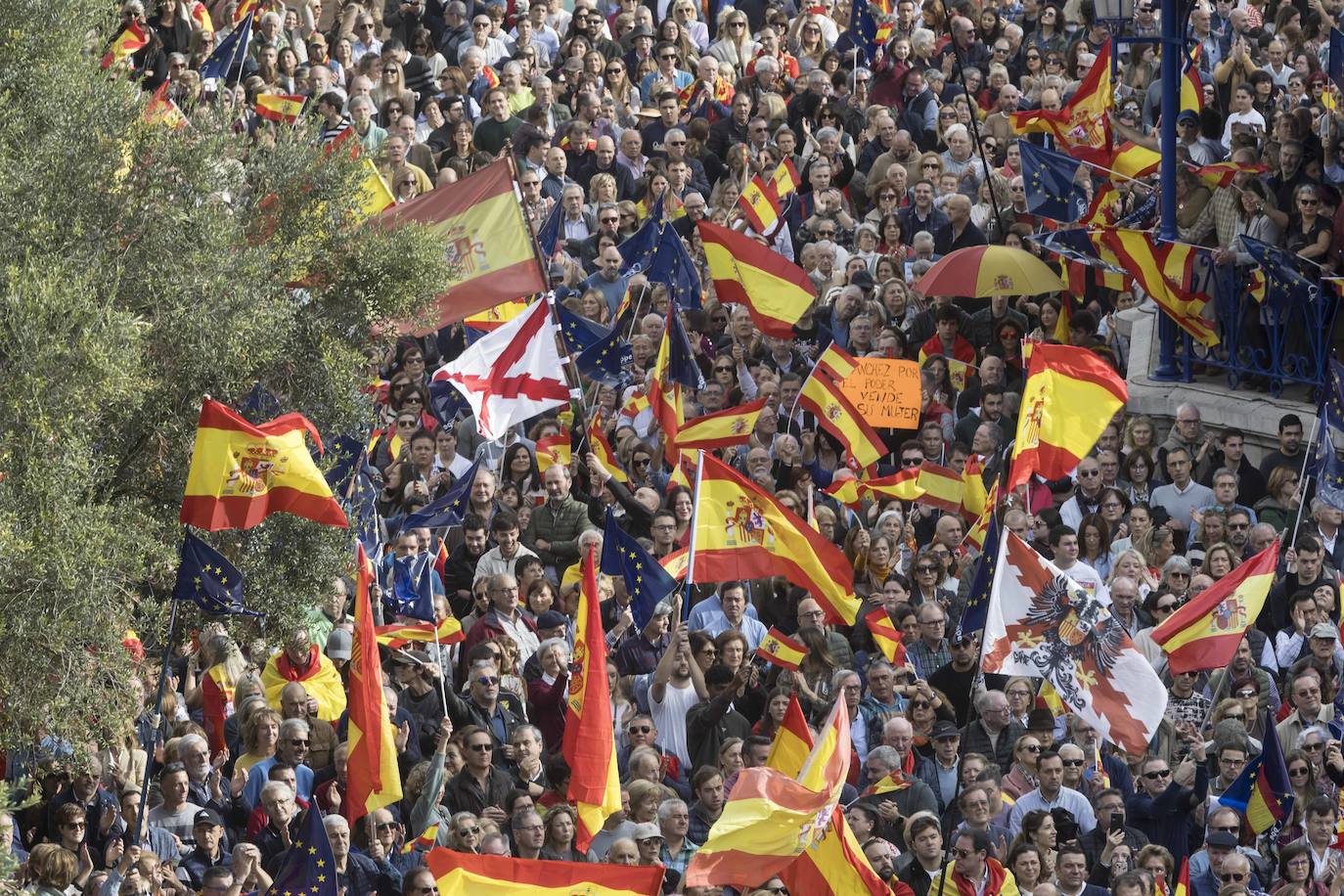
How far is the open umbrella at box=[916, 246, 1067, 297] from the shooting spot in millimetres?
24062

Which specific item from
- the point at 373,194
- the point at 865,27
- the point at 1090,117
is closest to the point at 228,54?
the point at 865,27

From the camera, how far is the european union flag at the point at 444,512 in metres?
21.0

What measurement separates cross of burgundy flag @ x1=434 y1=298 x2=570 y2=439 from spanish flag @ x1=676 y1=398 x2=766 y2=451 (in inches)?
55.9

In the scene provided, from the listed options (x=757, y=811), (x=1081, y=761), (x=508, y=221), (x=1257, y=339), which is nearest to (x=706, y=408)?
(x=508, y=221)

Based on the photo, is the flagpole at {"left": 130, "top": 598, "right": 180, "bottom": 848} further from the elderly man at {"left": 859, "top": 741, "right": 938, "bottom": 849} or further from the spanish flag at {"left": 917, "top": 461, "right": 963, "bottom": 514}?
the spanish flag at {"left": 917, "top": 461, "right": 963, "bottom": 514}

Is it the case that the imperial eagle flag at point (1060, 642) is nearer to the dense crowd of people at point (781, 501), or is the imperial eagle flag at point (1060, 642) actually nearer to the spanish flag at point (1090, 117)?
the dense crowd of people at point (781, 501)

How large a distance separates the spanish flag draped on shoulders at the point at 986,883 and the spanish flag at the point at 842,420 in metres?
5.99

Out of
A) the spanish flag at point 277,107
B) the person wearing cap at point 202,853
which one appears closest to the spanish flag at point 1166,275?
the spanish flag at point 277,107

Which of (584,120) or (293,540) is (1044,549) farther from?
(584,120)

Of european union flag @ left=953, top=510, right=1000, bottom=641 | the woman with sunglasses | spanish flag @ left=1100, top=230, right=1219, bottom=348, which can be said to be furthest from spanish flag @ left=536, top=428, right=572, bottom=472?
european union flag @ left=953, top=510, right=1000, bottom=641

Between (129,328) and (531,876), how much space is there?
4.22 metres

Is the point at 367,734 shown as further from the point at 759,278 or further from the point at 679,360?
the point at 759,278

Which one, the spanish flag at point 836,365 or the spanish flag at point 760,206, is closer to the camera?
the spanish flag at point 836,365

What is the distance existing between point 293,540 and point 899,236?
29.0ft
